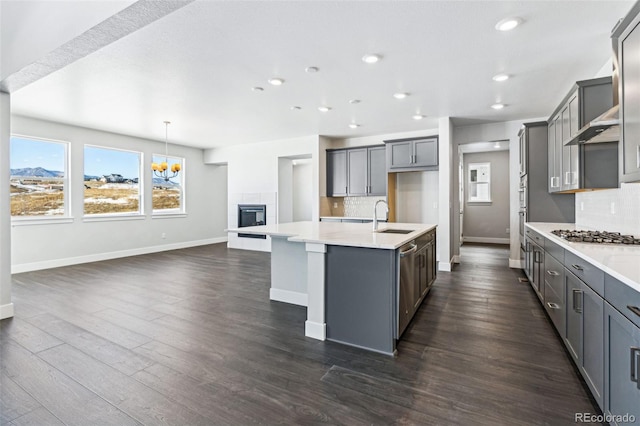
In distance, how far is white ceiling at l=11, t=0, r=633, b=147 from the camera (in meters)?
2.39

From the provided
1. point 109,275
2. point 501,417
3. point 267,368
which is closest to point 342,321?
point 267,368

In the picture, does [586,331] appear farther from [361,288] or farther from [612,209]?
[612,209]

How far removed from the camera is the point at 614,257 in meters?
1.77

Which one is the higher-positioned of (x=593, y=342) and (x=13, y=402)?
(x=593, y=342)

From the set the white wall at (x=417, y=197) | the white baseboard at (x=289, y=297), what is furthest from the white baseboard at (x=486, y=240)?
the white baseboard at (x=289, y=297)

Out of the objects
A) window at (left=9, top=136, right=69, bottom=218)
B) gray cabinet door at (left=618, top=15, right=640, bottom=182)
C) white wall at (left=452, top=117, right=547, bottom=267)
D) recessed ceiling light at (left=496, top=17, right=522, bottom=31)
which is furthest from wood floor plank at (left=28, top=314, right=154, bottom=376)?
white wall at (left=452, top=117, right=547, bottom=267)

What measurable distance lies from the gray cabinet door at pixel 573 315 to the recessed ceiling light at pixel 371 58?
2457 mm

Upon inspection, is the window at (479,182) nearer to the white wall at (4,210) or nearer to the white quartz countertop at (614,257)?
the white quartz countertop at (614,257)

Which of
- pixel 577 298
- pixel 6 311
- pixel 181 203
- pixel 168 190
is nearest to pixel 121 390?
pixel 6 311

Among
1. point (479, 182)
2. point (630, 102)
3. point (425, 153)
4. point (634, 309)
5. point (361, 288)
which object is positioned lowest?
point (361, 288)

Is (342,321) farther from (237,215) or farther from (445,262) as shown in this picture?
(237,215)

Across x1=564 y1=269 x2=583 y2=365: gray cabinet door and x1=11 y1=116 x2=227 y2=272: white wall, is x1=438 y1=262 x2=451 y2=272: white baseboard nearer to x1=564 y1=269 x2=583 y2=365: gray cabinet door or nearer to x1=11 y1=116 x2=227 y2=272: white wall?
x1=564 y1=269 x2=583 y2=365: gray cabinet door

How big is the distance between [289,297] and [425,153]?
148 inches

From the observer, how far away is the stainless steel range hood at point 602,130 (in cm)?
204
